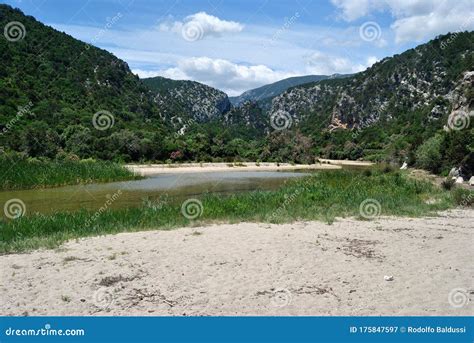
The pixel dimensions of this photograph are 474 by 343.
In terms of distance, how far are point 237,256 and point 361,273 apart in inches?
122

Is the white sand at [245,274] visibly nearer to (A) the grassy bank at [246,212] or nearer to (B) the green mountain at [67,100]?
(A) the grassy bank at [246,212]

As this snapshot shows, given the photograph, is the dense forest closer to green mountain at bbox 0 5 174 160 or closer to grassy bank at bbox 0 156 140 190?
green mountain at bbox 0 5 174 160

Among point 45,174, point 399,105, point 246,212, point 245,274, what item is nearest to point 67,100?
point 45,174

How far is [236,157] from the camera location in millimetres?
86562

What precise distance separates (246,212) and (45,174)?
72.6 ft

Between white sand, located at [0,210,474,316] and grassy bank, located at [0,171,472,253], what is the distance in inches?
51.1

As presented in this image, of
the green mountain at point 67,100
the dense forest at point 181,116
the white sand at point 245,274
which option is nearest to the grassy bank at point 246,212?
the white sand at point 245,274

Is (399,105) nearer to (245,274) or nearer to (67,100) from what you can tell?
(67,100)

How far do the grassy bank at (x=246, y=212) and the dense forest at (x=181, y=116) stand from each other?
1668 centimetres

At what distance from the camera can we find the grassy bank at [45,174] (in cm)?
3238

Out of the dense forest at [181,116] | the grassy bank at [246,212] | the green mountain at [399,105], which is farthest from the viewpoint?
the green mountain at [399,105]

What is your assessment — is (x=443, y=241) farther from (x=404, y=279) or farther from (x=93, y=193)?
(x=93, y=193)

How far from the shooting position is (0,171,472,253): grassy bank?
1429 centimetres

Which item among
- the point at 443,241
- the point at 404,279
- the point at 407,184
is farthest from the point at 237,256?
the point at 407,184
